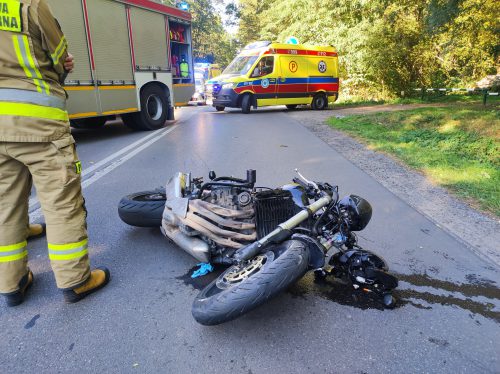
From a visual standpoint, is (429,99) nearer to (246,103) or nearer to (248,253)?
(246,103)

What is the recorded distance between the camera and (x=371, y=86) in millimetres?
21234

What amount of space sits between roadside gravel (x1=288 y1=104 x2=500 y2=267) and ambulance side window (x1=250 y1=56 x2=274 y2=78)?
28.1ft

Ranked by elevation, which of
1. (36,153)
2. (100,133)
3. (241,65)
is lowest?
(100,133)

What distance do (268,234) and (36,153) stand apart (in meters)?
1.51

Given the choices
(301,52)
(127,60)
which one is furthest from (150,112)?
(301,52)

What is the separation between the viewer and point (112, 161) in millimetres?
6504

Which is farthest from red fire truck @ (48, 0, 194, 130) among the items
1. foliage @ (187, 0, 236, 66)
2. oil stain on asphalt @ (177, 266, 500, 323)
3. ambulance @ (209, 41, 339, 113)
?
foliage @ (187, 0, 236, 66)

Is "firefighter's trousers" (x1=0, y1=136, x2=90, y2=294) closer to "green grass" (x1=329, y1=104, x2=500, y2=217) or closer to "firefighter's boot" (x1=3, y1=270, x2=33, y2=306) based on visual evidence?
"firefighter's boot" (x1=3, y1=270, x2=33, y2=306)

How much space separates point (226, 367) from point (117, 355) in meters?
0.60

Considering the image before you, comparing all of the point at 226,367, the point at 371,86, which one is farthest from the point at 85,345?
the point at 371,86

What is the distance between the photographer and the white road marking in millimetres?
4359

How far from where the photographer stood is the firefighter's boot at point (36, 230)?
341 centimetres

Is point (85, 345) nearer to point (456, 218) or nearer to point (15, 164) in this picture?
point (15, 164)

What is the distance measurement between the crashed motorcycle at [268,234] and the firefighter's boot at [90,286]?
541 mm
